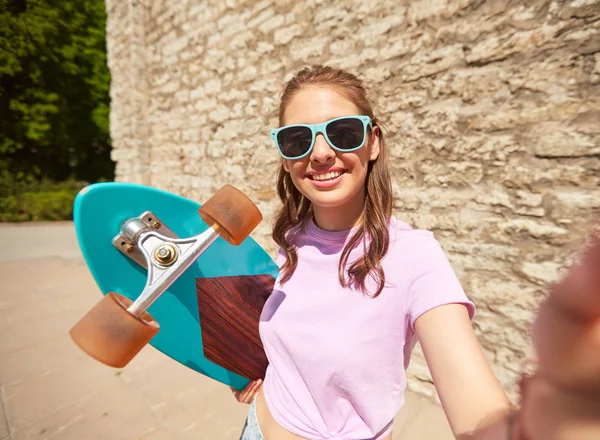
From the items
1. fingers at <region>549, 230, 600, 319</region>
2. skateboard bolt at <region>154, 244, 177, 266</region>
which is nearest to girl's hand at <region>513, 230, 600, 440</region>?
fingers at <region>549, 230, 600, 319</region>

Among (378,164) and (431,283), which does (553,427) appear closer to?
(431,283)

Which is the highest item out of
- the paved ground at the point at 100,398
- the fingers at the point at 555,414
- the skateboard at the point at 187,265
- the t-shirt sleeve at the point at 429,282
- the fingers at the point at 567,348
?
the fingers at the point at 567,348

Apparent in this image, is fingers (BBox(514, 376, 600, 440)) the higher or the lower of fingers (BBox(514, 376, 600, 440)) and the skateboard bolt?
the higher

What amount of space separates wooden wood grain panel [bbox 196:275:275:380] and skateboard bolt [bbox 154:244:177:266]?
529 millimetres

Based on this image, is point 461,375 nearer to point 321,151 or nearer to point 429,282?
point 429,282

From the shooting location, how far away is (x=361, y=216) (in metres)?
1.10

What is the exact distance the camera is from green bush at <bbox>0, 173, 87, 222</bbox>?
35.2 feet

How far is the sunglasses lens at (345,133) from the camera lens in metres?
1.02

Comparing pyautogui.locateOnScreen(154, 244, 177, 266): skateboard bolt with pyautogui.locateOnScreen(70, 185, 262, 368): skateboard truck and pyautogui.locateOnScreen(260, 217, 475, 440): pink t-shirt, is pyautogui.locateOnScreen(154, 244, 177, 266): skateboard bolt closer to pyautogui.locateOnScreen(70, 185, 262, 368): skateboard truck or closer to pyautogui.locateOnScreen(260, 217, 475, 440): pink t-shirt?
pyautogui.locateOnScreen(70, 185, 262, 368): skateboard truck

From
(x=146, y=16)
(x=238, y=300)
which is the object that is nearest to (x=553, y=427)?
(x=238, y=300)

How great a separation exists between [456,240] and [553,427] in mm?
2155

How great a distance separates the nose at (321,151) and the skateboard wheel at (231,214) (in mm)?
275

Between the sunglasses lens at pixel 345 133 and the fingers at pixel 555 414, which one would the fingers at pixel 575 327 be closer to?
the fingers at pixel 555 414

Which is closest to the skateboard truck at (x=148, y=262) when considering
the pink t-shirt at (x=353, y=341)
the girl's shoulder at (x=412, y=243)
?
the pink t-shirt at (x=353, y=341)
